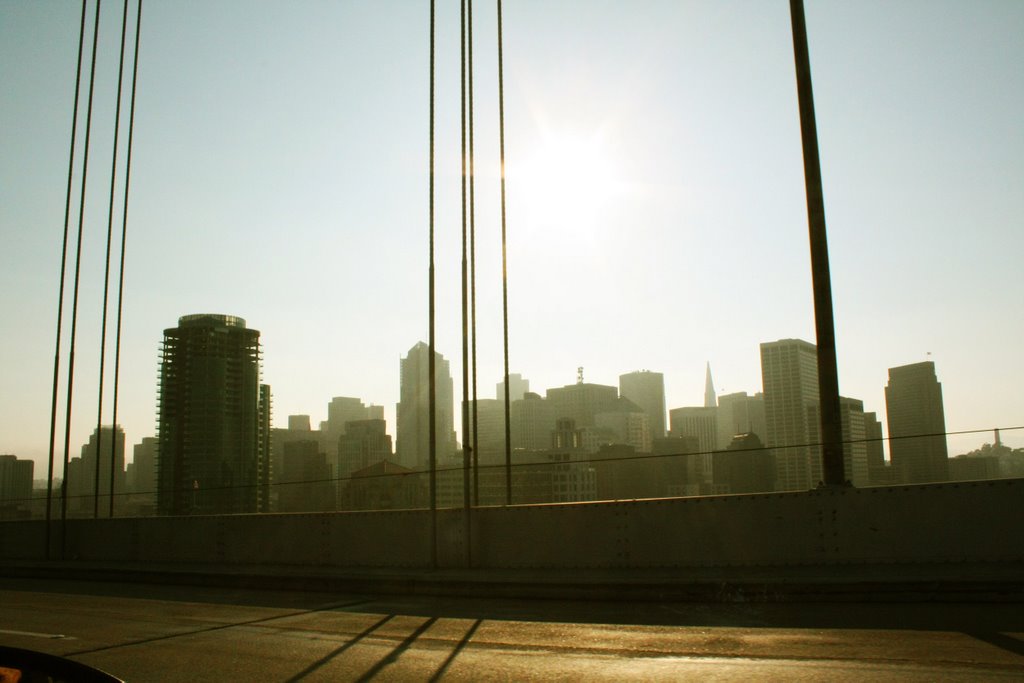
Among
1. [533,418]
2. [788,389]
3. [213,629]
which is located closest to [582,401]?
[533,418]

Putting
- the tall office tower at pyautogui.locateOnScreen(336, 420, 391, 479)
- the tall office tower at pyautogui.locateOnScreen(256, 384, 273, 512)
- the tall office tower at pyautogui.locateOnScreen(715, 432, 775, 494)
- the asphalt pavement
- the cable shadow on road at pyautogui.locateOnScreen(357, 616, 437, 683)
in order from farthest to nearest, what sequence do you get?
the tall office tower at pyautogui.locateOnScreen(256, 384, 273, 512) < the tall office tower at pyautogui.locateOnScreen(336, 420, 391, 479) < the tall office tower at pyautogui.locateOnScreen(715, 432, 775, 494) < the cable shadow on road at pyautogui.locateOnScreen(357, 616, 437, 683) < the asphalt pavement

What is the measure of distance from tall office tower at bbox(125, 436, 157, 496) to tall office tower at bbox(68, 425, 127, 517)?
8.90 meters

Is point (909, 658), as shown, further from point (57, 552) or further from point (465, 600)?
point (57, 552)

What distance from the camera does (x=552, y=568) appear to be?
13.3 m

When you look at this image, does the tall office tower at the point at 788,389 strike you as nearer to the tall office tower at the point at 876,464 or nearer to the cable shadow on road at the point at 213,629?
the tall office tower at the point at 876,464

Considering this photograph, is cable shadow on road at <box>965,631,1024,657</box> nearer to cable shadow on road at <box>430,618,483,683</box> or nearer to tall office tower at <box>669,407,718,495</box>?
cable shadow on road at <box>430,618,483,683</box>

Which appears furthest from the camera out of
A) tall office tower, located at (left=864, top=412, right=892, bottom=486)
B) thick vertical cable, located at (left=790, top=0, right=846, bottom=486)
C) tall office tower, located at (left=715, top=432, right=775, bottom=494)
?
tall office tower, located at (left=715, top=432, right=775, bottom=494)

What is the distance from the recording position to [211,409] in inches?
2953

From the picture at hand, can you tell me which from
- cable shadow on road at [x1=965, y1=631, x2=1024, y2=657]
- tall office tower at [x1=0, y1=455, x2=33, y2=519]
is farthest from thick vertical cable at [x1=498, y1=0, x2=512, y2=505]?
tall office tower at [x1=0, y1=455, x2=33, y2=519]

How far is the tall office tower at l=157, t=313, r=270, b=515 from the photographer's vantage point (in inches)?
2798

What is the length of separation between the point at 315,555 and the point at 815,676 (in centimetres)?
1135

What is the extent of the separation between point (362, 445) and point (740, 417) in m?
58.6

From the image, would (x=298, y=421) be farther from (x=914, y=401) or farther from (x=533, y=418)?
(x=914, y=401)

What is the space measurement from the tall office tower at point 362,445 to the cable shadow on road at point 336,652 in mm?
47186
